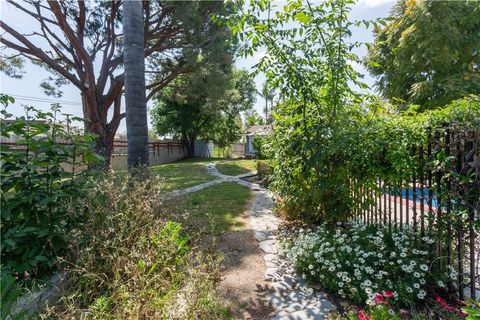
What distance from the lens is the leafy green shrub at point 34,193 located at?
1779mm

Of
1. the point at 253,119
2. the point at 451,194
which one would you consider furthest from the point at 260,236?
the point at 253,119

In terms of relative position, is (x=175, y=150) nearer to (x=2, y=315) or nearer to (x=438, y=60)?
(x=438, y=60)

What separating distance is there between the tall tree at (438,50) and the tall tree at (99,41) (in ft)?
19.8

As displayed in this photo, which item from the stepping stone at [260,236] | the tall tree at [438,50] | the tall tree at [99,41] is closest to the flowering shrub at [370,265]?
the stepping stone at [260,236]

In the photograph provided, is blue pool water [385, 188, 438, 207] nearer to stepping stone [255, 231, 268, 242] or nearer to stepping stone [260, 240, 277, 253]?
stepping stone [260, 240, 277, 253]

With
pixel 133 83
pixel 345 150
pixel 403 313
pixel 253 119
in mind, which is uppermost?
pixel 253 119

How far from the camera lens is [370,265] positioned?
220cm

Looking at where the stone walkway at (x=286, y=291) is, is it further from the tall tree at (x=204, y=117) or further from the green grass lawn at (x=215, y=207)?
the tall tree at (x=204, y=117)

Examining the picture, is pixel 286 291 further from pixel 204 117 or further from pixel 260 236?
pixel 204 117

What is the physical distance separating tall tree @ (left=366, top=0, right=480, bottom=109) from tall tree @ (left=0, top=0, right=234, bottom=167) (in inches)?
238

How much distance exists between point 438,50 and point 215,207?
8.58 m

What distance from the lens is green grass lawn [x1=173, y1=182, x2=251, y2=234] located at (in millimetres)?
3126

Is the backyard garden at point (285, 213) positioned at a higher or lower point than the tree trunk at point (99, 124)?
lower

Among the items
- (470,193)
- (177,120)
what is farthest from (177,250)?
(177,120)
